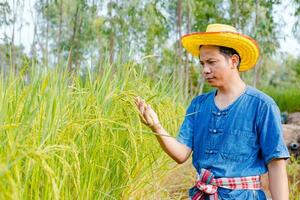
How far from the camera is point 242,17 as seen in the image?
1589cm

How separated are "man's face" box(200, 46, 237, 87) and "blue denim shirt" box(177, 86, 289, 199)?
0.11 meters

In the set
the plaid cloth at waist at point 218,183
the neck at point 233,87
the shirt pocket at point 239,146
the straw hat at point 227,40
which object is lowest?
the plaid cloth at waist at point 218,183

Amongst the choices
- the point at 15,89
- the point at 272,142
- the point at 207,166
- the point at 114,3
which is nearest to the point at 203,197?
the point at 207,166

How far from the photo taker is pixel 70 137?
2.10 meters

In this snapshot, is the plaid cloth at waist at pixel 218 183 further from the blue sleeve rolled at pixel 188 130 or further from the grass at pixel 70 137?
the grass at pixel 70 137

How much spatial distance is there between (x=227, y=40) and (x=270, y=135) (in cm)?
40

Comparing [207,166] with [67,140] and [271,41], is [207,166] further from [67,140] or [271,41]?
[271,41]

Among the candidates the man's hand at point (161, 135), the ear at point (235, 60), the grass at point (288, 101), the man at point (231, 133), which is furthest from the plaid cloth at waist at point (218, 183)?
the grass at point (288, 101)

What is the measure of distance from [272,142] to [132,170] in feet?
2.60

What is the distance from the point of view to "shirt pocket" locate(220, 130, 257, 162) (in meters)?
2.20

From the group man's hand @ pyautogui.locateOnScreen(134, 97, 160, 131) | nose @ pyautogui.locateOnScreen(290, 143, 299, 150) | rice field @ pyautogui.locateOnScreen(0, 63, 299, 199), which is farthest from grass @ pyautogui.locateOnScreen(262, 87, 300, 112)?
man's hand @ pyautogui.locateOnScreen(134, 97, 160, 131)

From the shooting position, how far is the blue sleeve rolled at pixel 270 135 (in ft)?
7.05

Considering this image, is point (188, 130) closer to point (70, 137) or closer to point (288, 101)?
point (70, 137)

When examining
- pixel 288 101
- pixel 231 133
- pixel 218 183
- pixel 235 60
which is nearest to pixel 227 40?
pixel 235 60
